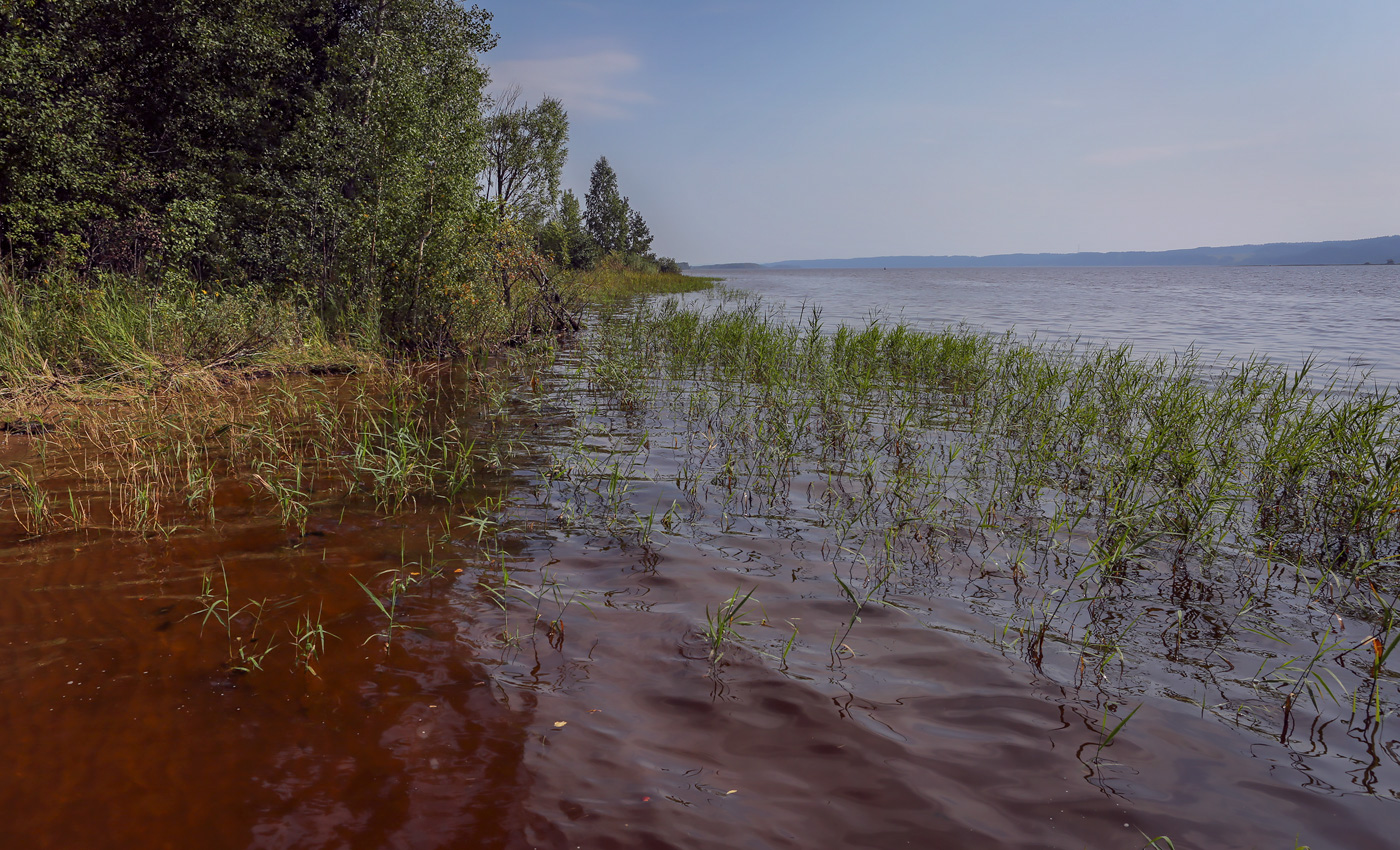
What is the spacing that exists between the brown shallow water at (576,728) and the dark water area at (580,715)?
0.01 m

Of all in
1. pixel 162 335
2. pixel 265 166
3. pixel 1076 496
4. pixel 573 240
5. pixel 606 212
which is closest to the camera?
pixel 1076 496

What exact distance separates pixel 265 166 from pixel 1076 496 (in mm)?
21867

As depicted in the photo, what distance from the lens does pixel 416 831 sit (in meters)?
2.49

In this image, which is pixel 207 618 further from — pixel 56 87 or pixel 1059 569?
pixel 56 87

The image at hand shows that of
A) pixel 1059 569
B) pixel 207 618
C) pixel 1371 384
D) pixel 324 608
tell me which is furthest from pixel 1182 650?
pixel 1371 384

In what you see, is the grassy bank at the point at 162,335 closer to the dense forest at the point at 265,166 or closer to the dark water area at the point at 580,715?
the dense forest at the point at 265,166

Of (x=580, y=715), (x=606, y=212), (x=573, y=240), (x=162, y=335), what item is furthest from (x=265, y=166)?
(x=606, y=212)

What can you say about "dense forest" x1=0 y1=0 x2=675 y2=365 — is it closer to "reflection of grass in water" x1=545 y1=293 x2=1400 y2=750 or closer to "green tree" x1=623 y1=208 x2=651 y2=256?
"reflection of grass in water" x1=545 y1=293 x2=1400 y2=750

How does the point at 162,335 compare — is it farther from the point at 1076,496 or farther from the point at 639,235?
the point at 639,235

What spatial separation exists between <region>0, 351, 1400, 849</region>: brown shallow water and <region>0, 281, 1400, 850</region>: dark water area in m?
0.01

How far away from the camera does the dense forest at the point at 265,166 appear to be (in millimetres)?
13070

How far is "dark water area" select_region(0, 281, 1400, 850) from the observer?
2.59 metres

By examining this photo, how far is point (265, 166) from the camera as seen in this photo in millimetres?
18781

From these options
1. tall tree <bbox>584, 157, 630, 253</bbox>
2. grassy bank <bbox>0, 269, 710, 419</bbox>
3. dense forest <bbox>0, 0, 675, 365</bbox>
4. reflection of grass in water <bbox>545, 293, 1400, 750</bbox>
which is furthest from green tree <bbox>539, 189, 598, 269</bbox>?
reflection of grass in water <bbox>545, 293, 1400, 750</bbox>
